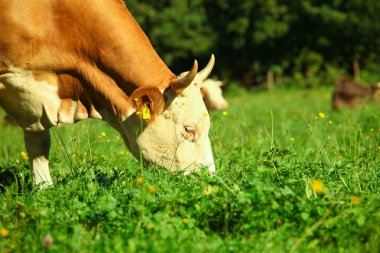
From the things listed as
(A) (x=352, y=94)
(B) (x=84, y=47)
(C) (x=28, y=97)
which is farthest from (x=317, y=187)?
(A) (x=352, y=94)

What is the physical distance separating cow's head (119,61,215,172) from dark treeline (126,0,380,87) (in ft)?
81.7

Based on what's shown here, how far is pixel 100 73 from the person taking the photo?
5.22m

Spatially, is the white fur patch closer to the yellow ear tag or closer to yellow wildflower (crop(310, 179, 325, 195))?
the yellow ear tag

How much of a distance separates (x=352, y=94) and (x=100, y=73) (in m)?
11.1

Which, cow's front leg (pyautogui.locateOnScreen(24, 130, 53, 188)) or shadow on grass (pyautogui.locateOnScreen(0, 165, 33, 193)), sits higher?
cow's front leg (pyautogui.locateOnScreen(24, 130, 53, 188))

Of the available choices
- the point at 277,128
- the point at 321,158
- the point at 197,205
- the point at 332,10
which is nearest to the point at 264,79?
the point at 332,10

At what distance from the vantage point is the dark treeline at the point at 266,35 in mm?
31016

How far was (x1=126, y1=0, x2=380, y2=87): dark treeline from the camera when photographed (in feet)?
102

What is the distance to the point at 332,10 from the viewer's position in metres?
31.5

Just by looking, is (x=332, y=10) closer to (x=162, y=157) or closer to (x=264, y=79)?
(x=264, y=79)

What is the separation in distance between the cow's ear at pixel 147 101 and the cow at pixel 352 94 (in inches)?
401

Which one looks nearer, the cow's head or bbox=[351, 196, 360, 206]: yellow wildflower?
bbox=[351, 196, 360, 206]: yellow wildflower

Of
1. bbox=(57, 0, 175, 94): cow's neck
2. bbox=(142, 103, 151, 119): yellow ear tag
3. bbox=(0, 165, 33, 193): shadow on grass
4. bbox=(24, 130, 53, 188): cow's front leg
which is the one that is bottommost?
bbox=(0, 165, 33, 193): shadow on grass

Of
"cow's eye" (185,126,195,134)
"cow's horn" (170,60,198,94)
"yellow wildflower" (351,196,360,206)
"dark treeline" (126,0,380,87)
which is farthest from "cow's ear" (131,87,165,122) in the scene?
"dark treeline" (126,0,380,87)
